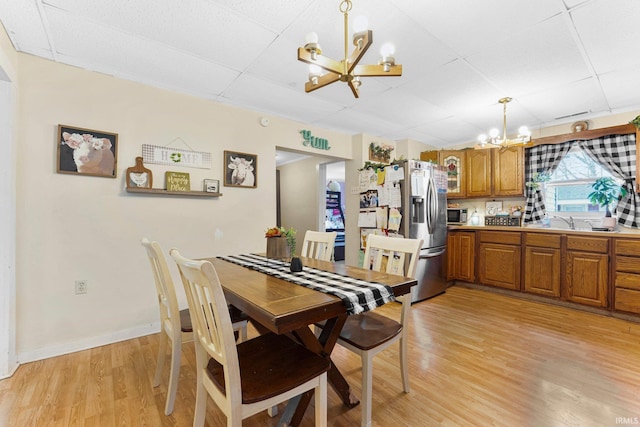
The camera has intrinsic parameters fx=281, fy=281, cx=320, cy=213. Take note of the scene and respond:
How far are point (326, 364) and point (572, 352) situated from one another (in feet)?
7.71

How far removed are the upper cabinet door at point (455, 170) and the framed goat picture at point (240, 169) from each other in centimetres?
320

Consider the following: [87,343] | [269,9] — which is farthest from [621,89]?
[87,343]

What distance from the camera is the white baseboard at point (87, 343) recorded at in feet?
7.20

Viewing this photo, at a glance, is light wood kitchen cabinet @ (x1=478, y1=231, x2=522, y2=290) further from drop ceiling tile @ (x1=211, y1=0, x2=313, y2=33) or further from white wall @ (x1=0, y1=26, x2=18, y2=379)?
white wall @ (x1=0, y1=26, x2=18, y2=379)

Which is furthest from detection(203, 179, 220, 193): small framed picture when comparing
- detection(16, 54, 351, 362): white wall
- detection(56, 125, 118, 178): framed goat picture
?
detection(56, 125, 118, 178): framed goat picture

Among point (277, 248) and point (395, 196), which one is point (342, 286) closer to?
point (277, 248)

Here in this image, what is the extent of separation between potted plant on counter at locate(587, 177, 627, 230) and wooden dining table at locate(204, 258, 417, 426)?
12.0 ft

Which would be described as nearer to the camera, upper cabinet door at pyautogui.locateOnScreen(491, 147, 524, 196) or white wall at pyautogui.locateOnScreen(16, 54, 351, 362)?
white wall at pyautogui.locateOnScreen(16, 54, 351, 362)

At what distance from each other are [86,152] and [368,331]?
2700mm

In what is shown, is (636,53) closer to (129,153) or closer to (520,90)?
(520,90)

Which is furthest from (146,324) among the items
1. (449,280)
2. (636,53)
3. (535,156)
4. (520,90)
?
(535,156)

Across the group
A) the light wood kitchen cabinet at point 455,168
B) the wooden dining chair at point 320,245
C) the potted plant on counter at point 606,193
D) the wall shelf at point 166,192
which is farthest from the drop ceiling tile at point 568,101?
the wall shelf at point 166,192

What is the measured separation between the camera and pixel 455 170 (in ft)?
15.8

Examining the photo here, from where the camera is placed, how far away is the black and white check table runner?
1270mm
